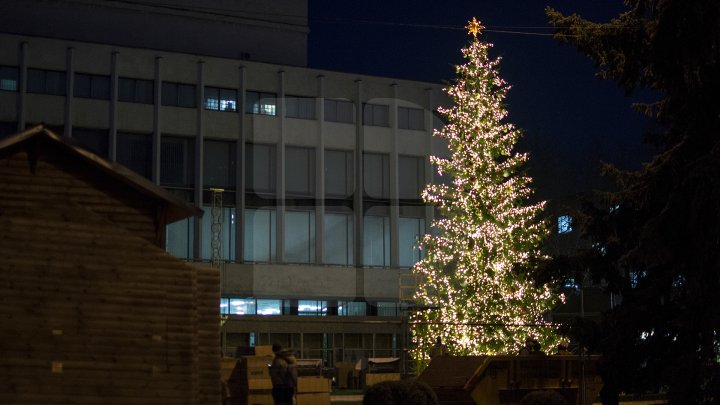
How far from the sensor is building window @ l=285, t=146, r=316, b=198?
55.7 metres

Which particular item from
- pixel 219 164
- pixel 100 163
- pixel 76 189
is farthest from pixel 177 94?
pixel 100 163

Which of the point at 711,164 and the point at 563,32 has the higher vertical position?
the point at 563,32

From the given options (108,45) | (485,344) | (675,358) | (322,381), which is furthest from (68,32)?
(675,358)

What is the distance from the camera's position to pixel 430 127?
58.8m

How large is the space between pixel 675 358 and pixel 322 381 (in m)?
8.96

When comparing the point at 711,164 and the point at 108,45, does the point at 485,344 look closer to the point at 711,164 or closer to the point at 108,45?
the point at 711,164

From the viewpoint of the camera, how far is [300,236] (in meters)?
55.6

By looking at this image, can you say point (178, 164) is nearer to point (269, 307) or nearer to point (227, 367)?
point (269, 307)

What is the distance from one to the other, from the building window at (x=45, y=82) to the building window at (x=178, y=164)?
5.90 metres

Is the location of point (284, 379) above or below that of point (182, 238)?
below

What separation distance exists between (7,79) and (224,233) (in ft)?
43.8

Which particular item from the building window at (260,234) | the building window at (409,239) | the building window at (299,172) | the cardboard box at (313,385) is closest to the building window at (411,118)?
the building window at (409,239)

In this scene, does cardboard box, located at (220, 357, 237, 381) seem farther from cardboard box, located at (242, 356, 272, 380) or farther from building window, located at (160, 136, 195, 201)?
building window, located at (160, 136, 195, 201)

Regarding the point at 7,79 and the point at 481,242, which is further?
the point at 7,79
